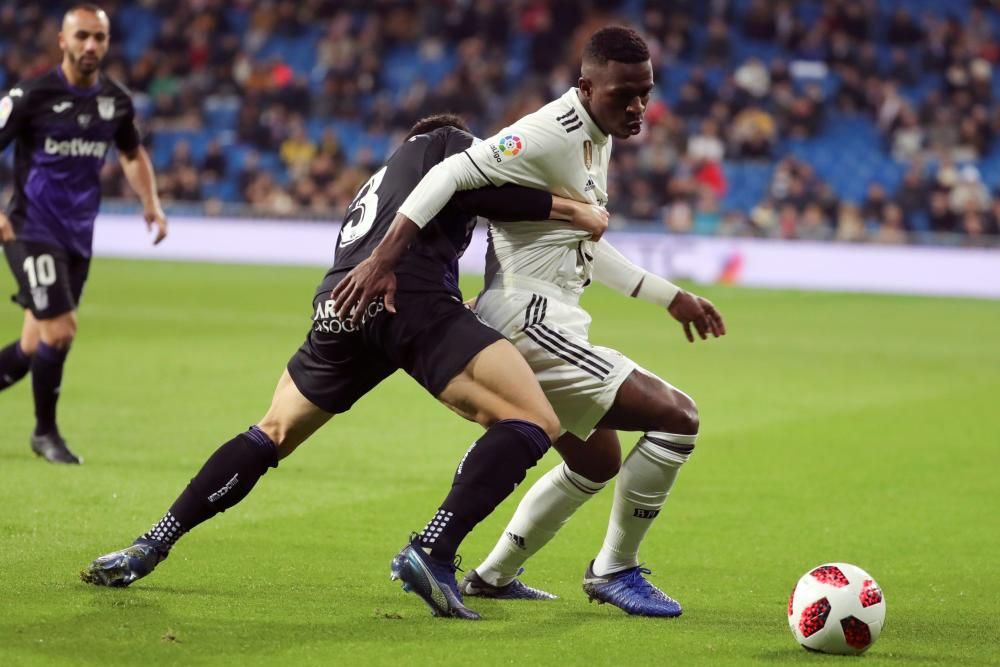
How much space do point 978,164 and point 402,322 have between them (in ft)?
68.9

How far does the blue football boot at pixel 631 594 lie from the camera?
517cm

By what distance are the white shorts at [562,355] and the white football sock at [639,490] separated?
219mm

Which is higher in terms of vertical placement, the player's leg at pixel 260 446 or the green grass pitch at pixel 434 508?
the player's leg at pixel 260 446

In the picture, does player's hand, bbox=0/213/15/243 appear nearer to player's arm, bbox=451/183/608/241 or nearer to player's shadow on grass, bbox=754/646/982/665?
player's arm, bbox=451/183/608/241

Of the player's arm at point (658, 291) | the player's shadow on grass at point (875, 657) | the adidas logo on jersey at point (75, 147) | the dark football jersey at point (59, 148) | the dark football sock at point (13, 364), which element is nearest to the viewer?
the player's shadow on grass at point (875, 657)

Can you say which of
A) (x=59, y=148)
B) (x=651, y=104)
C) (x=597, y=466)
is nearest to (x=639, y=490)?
(x=597, y=466)

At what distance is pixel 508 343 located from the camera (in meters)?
4.94

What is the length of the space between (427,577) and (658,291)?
1.44 meters

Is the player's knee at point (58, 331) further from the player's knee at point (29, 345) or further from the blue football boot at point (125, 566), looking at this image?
the blue football boot at point (125, 566)

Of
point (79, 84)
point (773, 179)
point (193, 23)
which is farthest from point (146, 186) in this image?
point (193, 23)

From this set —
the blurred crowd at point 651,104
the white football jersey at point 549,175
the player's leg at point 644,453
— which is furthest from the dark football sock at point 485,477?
the blurred crowd at point 651,104

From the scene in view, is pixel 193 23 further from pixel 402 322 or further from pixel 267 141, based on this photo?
pixel 402 322

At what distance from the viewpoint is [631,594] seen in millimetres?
5227

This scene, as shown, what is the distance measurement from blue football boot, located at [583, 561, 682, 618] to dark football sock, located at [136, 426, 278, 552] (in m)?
1.21
